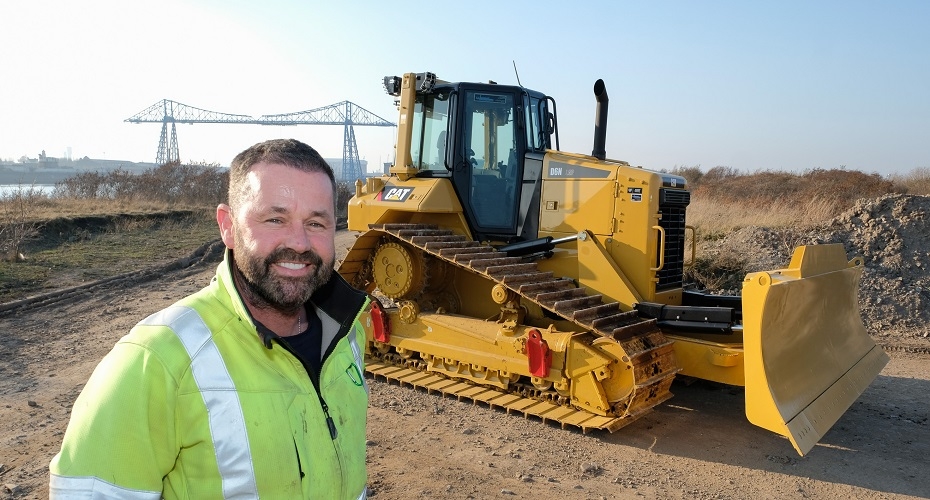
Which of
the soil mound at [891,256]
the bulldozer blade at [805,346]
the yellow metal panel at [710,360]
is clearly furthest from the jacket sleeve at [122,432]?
the soil mound at [891,256]

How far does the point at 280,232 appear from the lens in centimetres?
186

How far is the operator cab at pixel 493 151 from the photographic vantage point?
22.0 ft

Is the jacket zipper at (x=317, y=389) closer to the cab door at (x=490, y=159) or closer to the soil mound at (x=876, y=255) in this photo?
the cab door at (x=490, y=159)

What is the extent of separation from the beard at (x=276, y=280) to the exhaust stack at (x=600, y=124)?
5135 mm

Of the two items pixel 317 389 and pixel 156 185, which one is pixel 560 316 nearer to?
pixel 317 389

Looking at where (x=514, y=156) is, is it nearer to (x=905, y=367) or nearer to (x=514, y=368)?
(x=514, y=368)

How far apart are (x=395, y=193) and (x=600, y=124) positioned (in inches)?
88.3

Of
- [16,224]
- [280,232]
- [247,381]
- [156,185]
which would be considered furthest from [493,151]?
[156,185]

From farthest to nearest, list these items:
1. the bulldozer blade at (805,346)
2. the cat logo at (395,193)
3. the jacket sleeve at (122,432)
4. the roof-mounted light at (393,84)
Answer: the roof-mounted light at (393,84), the cat logo at (395,193), the bulldozer blade at (805,346), the jacket sleeve at (122,432)

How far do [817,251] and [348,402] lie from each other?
483 cm

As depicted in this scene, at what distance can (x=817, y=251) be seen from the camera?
550 cm

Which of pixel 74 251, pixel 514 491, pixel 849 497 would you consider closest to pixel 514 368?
pixel 514 491

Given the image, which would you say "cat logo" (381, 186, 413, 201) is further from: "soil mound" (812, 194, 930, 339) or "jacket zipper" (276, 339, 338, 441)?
"soil mound" (812, 194, 930, 339)

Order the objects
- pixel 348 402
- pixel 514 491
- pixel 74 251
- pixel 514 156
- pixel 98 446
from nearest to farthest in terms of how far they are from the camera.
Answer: pixel 98 446, pixel 348 402, pixel 514 491, pixel 514 156, pixel 74 251
